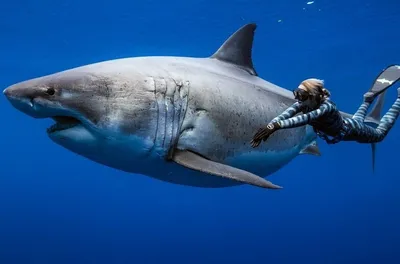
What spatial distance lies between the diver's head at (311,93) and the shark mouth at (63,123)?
220 centimetres

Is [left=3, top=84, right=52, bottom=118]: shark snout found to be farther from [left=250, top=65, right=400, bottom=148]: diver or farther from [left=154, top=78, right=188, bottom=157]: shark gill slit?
[left=250, top=65, right=400, bottom=148]: diver

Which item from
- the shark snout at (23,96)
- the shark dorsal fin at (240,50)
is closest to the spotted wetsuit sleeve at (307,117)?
the shark dorsal fin at (240,50)

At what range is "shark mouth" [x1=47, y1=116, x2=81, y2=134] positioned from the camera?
3.53 meters

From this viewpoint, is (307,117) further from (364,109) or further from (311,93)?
(364,109)

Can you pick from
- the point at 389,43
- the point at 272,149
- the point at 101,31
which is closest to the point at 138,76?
the point at 272,149

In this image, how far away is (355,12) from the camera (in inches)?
716

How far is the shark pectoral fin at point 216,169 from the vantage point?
3.50 m

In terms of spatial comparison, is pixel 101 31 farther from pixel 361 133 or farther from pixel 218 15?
pixel 361 133

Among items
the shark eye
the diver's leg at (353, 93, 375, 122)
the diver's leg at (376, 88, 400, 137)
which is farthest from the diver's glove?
the diver's leg at (376, 88, 400, 137)

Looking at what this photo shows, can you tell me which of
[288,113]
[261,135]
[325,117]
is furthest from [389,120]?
[261,135]

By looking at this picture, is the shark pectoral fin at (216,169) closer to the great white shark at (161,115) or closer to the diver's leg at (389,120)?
the great white shark at (161,115)

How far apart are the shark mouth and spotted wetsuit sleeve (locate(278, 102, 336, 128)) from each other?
1.80 m

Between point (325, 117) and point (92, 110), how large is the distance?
2331 millimetres

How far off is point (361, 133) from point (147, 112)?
2.75m
